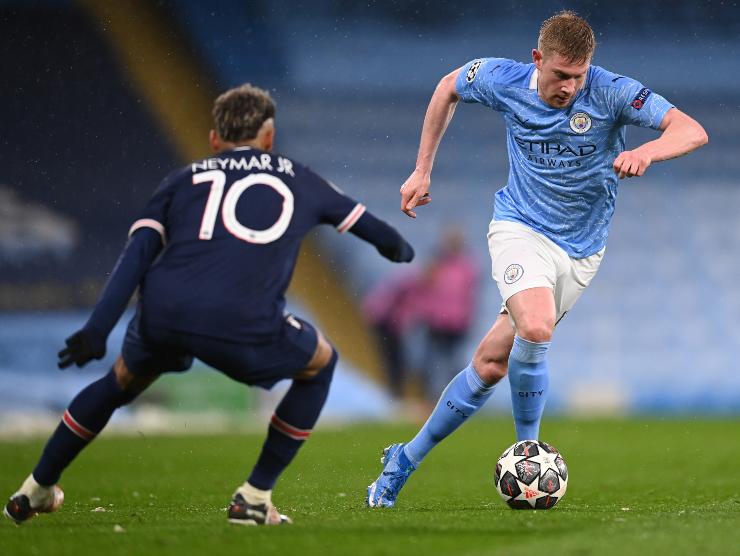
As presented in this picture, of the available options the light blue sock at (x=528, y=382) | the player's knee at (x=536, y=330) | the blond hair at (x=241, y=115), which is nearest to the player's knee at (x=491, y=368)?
the light blue sock at (x=528, y=382)

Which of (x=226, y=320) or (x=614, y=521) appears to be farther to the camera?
(x=614, y=521)

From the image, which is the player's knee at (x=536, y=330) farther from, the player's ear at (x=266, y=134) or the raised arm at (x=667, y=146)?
the player's ear at (x=266, y=134)

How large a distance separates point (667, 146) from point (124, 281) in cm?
224

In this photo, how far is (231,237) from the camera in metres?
4.35

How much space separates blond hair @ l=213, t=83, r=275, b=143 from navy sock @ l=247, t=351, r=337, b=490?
2.72ft

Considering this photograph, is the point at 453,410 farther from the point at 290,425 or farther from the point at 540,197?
the point at 290,425

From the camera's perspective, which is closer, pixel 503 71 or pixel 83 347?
pixel 83 347

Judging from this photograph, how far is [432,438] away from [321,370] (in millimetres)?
1330

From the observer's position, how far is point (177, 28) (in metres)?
16.3

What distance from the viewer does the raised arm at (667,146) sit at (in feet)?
16.0

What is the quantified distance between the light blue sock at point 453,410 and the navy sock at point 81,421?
5.12 ft

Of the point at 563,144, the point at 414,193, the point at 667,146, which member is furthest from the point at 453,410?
the point at 667,146

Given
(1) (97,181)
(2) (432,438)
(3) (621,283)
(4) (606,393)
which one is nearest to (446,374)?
(4) (606,393)

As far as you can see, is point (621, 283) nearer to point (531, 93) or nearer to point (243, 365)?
point (531, 93)
